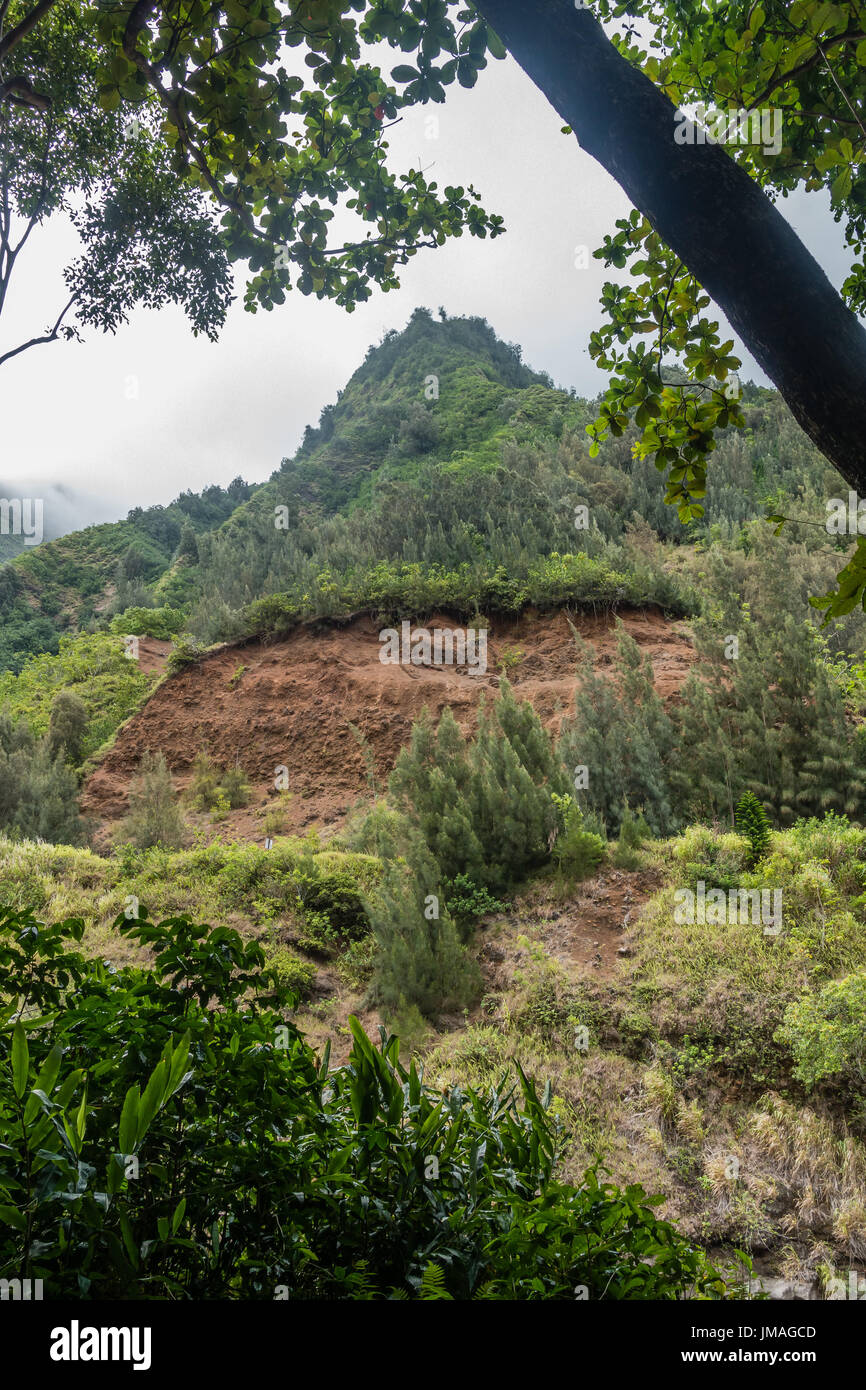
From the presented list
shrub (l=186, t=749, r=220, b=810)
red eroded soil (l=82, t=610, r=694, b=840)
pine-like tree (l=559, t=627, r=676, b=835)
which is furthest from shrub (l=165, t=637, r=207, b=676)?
pine-like tree (l=559, t=627, r=676, b=835)

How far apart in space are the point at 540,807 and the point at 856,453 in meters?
6.33

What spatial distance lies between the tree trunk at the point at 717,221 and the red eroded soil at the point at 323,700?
9910 mm

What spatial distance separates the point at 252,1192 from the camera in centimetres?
120

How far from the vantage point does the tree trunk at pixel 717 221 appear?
1.00 m

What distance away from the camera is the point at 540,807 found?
711 cm

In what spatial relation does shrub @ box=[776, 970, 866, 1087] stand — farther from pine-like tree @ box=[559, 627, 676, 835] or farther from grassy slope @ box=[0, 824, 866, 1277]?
pine-like tree @ box=[559, 627, 676, 835]

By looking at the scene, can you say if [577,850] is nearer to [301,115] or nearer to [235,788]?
[301,115]

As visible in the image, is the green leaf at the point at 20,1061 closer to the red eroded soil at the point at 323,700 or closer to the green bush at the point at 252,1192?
the green bush at the point at 252,1192

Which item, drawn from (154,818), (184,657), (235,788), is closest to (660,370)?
(154,818)

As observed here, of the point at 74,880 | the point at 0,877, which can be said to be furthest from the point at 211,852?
the point at 0,877

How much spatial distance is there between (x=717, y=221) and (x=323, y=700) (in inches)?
476

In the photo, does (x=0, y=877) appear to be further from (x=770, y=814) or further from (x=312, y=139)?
(x=770, y=814)

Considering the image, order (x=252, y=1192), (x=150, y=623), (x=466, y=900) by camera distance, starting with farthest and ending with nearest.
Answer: (x=150, y=623) → (x=466, y=900) → (x=252, y=1192)
